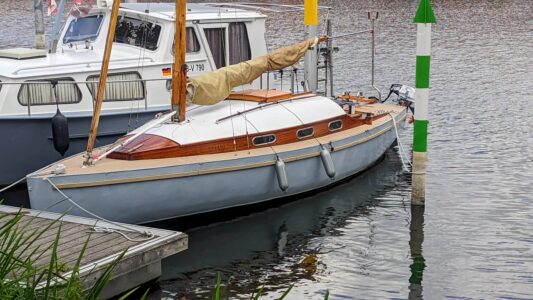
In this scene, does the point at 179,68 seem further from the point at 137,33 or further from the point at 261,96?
the point at 137,33

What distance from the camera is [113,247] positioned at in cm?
1155

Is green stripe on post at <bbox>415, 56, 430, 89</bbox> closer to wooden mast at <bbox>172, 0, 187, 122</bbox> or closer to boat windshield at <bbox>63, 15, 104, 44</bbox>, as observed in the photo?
wooden mast at <bbox>172, 0, 187, 122</bbox>

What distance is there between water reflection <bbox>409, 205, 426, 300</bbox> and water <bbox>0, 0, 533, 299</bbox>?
0.05ft

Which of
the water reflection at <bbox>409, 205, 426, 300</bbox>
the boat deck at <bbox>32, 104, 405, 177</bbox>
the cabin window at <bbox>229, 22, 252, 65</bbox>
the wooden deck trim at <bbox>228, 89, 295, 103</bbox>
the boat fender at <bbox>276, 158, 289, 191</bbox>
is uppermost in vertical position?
the cabin window at <bbox>229, 22, 252, 65</bbox>

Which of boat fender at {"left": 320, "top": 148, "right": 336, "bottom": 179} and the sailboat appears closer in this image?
the sailboat

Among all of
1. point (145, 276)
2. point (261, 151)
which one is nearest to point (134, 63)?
point (261, 151)

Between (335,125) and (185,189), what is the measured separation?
3.74 meters

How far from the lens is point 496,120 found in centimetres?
2272

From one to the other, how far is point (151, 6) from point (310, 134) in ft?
13.7

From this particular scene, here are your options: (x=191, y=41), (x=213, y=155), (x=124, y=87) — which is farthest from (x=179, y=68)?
(x=191, y=41)

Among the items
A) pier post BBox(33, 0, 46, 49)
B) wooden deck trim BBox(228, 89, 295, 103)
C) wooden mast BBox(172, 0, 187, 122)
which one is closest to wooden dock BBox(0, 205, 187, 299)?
wooden mast BBox(172, 0, 187, 122)

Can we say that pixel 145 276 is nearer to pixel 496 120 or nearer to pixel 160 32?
pixel 160 32

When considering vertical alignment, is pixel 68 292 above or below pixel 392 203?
above

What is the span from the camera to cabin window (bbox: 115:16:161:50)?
17375 millimetres
